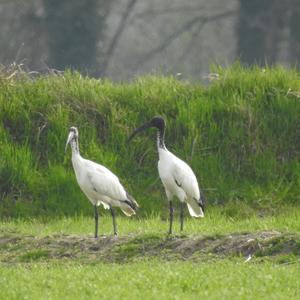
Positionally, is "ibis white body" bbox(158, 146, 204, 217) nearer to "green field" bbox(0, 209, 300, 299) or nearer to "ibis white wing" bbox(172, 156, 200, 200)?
"ibis white wing" bbox(172, 156, 200, 200)

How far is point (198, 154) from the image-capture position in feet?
53.8

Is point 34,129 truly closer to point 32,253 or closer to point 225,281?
point 32,253

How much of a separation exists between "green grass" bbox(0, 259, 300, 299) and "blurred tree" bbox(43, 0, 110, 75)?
20.0 metres

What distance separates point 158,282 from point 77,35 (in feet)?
71.2

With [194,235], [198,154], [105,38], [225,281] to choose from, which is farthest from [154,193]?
[105,38]

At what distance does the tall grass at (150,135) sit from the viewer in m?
15.8

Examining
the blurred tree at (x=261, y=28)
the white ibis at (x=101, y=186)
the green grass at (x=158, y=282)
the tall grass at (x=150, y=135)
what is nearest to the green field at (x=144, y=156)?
the tall grass at (x=150, y=135)

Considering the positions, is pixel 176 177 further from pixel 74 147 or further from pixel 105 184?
pixel 74 147

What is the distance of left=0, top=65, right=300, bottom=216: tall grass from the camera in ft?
51.8

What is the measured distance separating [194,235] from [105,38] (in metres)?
20.0

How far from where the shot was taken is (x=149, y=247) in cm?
1200

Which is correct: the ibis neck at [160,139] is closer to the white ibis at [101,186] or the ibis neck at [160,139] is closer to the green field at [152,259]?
the white ibis at [101,186]

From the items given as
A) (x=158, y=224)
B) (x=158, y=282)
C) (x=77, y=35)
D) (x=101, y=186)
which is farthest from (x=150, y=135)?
(x=77, y=35)

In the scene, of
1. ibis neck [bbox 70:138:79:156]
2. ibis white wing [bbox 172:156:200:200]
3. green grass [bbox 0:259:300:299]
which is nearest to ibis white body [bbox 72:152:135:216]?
ibis neck [bbox 70:138:79:156]
